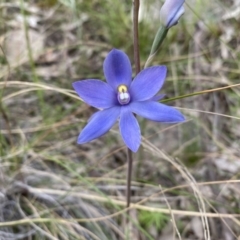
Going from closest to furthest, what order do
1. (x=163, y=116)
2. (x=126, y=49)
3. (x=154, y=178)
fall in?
(x=163, y=116), (x=154, y=178), (x=126, y=49)

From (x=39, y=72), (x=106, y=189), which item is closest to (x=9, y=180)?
(x=106, y=189)

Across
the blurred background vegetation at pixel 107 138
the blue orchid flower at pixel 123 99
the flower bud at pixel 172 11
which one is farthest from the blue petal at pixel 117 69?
the blurred background vegetation at pixel 107 138

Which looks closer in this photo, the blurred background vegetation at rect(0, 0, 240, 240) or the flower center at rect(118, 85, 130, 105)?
the flower center at rect(118, 85, 130, 105)

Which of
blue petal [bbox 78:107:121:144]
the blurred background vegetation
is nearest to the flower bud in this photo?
blue petal [bbox 78:107:121:144]

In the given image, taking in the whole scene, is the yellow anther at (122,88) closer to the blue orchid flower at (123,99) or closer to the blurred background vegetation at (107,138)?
the blue orchid flower at (123,99)

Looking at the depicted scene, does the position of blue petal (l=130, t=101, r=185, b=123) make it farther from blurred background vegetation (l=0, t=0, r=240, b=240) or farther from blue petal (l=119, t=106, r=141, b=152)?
blurred background vegetation (l=0, t=0, r=240, b=240)

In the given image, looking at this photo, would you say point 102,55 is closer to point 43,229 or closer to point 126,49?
point 126,49
